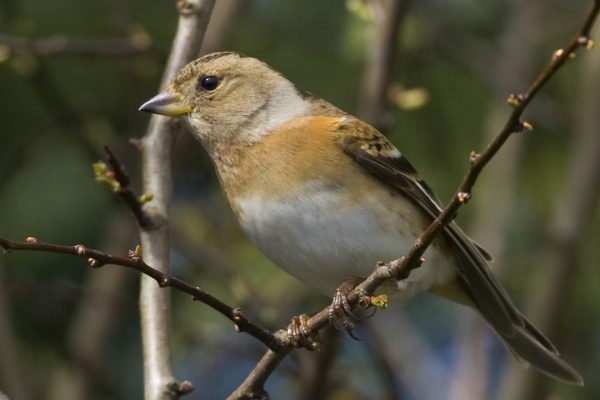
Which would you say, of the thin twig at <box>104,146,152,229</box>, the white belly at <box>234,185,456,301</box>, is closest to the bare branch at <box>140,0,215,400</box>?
the thin twig at <box>104,146,152,229</box>

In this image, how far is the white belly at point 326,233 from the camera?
3.86 meters

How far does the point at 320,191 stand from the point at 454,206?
124 cm

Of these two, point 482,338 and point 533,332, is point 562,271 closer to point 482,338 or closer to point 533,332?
point 482,338

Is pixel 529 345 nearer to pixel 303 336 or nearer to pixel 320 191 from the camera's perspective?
pixel 320 191

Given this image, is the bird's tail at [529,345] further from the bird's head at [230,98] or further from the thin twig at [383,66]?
the bird's head at [230,98]

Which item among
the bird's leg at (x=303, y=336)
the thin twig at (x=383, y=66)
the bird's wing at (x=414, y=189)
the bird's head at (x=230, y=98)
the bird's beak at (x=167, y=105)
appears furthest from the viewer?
the thin twig at (x=383, y=66)

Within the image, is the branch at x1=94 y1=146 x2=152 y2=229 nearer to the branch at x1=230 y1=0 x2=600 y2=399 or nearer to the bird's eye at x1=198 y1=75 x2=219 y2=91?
the branch at x1=230 y1=0 x2=600 y2=399

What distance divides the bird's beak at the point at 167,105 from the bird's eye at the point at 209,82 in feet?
0.44

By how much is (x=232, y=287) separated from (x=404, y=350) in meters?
1.37

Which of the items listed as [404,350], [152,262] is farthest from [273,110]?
[404,350]

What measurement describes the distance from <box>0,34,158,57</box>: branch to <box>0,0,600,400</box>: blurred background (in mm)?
153

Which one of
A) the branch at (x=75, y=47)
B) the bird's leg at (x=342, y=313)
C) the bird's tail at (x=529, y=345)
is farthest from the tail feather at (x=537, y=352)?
the branch at (x=75, y=47)

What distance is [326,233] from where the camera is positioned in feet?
12.7

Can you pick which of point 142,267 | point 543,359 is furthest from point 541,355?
point 142,267
